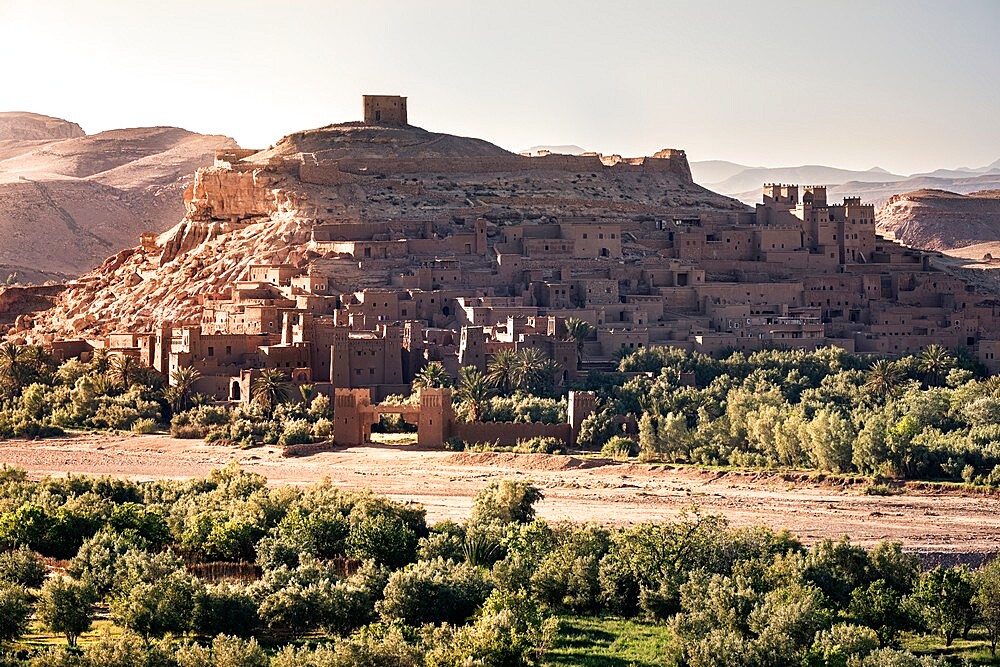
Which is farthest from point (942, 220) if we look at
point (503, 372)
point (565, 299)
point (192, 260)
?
point (503, 372)

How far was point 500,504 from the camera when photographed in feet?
112

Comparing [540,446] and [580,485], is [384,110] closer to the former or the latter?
[540,446]

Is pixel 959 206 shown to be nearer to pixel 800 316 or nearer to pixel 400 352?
pixel 800 316

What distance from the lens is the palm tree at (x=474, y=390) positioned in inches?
1644

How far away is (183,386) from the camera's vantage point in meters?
43.8

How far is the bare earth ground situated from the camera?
34.2 meters

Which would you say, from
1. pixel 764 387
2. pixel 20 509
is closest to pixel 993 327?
pixel 764 387

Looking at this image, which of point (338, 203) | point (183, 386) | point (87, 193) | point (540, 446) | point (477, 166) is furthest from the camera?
point (87, 193)

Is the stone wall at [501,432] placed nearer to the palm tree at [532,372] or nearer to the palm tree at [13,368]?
the palm tree at [532,372]

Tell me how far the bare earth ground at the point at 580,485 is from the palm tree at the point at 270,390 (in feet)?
6.15

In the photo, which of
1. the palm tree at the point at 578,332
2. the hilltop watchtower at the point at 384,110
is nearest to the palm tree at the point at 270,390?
the palm tree at the point at 578,332

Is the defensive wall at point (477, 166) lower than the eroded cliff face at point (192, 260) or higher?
higher

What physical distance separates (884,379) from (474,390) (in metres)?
9.46

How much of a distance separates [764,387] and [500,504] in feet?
37.0
